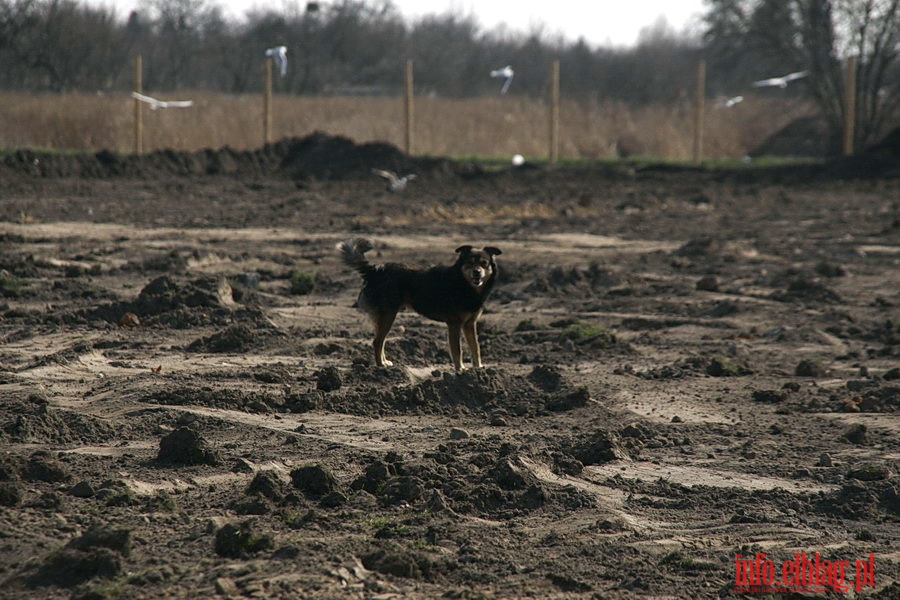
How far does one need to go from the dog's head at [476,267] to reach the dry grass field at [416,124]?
2121 cm

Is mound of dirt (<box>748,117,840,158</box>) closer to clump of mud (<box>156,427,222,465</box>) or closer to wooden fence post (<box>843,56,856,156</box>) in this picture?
wooden fence post (<box>843,56,856,156</box>)

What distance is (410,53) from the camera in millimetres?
52906

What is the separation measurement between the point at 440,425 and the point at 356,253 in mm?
1886

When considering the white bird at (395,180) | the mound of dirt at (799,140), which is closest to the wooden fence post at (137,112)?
the white bird at (395,180)

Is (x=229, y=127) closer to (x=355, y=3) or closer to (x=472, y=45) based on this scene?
(x=355, y=3)

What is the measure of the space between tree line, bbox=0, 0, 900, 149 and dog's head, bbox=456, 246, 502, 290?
25.0 meters

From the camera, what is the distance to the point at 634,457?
623cm

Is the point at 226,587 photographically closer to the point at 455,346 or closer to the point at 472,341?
the point at 455,346

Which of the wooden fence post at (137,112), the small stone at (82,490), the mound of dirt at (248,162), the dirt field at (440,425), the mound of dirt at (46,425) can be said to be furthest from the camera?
the wooden fence post at (137,112)

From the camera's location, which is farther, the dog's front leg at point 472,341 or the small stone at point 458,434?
the dog's front leg at point 472,341

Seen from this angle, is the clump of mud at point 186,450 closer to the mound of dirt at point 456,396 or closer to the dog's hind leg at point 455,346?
the mound of dirt at point 456,396

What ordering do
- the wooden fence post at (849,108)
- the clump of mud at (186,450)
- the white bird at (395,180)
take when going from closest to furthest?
the clump of mud at (186,450) → the white bird at (395,180) → the wooden fence post at (849,108)

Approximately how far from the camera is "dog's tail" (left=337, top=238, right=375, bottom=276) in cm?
810

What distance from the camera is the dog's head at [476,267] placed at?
7727 mm
